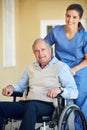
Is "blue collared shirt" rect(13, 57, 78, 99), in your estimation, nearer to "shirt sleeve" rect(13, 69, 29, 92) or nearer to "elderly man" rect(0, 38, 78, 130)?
"elderly man" rect(0, 38, 78, 130)

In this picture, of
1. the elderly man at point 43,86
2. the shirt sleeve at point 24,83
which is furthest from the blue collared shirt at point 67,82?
the shirt sleeve at point 24,83

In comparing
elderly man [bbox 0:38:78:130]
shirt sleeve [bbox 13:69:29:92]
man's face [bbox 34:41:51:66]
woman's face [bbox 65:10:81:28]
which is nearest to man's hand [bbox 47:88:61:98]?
elderly man [bbox 0:38:78:130]

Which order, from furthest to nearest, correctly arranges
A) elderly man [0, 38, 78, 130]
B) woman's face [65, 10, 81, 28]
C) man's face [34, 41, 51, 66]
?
1. woman's face [65, 10, 81, 28]
2. man's face [34, 41, 51, 66]
3. elderly man [0, 38, 78, 130]

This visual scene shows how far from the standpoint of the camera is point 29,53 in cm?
688

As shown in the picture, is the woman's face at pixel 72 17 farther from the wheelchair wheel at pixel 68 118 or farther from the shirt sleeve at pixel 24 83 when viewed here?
the wheelchair wheel at pixel 68 118

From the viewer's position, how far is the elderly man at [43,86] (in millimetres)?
2547

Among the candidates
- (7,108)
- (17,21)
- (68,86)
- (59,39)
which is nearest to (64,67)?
(68,86)

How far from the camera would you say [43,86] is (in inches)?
107

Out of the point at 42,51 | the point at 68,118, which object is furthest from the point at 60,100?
the point at 42,51

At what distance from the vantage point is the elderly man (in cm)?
255

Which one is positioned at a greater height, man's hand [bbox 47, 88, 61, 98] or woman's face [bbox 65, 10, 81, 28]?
woman's face [bbox 65, 10, 81, 28]

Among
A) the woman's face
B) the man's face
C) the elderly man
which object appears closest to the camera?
the elderly man

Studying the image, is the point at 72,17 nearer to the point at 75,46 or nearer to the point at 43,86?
the point at 75,46

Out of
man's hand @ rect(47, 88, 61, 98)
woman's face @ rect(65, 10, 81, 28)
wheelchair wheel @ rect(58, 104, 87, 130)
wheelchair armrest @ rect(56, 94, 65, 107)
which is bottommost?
wheelchair wheel @ rect(58, 104, 87, 130)
